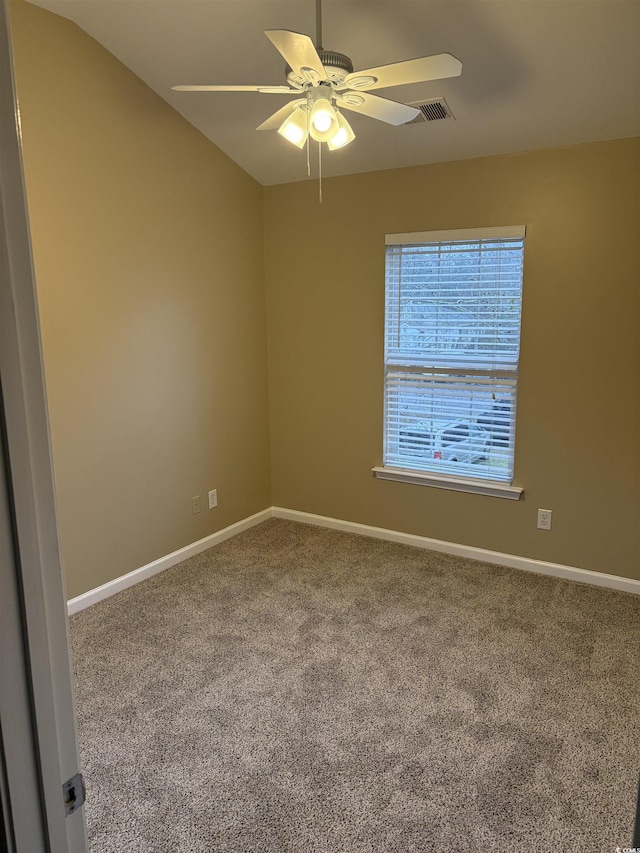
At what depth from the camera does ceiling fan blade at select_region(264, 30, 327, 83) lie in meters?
1.60

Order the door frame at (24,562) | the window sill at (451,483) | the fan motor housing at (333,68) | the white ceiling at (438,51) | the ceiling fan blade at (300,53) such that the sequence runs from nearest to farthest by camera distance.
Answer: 1. the door frame at (24,562)
2. the ceiling fan blade at (300,53)
3. the fan motor housing at (333,68)
4. the white ceiling at (438,51)
5. the window sill at (451,483)

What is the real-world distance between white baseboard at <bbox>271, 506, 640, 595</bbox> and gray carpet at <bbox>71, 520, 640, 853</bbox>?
8 centimetres

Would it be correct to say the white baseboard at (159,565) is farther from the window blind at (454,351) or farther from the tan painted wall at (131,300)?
the window blind at (454,351)

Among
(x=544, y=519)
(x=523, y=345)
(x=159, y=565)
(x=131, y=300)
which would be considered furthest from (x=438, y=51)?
(x=159, y=565)

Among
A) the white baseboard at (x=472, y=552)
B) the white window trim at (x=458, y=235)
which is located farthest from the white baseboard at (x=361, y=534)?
the white window trim at (x=458, y=235)

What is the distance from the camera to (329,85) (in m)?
1.93

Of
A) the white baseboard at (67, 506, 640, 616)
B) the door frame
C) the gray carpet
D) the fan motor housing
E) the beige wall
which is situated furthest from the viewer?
the white baseboard at (67, 506, 640, 616)

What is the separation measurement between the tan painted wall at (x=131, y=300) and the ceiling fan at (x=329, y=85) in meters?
1.10

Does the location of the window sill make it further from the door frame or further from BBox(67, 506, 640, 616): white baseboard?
the door frame

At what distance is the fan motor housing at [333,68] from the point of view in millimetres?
1832

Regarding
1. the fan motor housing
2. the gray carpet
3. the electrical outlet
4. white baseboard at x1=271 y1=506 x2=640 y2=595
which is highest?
the fan motor housing

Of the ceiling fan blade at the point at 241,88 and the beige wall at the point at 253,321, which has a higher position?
the ceiling fan blade at the point at 241,88

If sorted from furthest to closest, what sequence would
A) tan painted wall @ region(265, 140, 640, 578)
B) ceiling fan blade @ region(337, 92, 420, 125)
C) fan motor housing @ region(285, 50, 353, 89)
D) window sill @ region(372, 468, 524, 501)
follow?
window sill @ region(372, 468, 524, 501) → tan painted wall @ region(265, 140, 640, 578) → ceiling fan blade @ region(337, 92, 420, 125) → fan motor housing @ region(285, 50, 353, 89)

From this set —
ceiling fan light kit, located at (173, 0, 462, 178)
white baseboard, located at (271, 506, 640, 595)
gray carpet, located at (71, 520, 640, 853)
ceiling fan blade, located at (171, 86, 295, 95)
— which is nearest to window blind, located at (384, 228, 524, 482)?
white baseboard, located at (271, 506, 640, 595)
